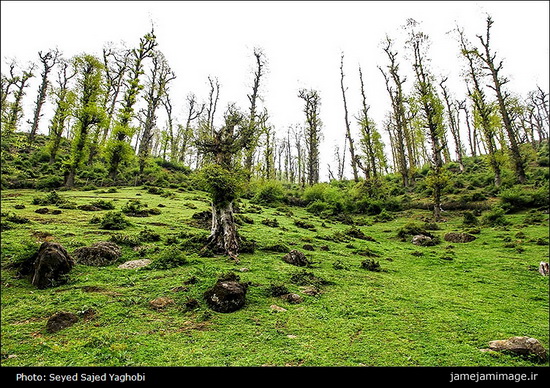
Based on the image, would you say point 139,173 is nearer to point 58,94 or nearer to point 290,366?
point 58,94

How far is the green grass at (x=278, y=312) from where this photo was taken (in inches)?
225

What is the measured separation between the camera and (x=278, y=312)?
8062 millimetres

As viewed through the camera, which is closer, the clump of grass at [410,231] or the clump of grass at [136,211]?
the clump of grass at [136,211]

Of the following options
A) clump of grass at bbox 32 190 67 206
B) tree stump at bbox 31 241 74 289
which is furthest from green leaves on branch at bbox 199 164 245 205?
clump of grass at bbox 32 190 67 206

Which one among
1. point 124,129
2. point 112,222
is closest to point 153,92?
point 124,129

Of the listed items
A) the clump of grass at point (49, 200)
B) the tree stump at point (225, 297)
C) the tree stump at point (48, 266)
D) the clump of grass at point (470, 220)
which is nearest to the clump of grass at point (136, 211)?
the clump of grass at point (49, 200)

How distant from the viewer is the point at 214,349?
19.6 ft

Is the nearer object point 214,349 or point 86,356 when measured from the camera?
point 86,356

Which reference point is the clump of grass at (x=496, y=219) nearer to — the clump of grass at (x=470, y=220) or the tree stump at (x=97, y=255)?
the clump of grass at (x=470, y=220)

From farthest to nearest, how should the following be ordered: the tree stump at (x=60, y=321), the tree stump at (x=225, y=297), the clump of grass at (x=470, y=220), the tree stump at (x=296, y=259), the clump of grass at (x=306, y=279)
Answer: the clump of grass at (x=470, y=220)
the tree stump at (x=296, y=259)
the clump of grass at (x=306, y=279)
the tree stump at (x=225, y=297)
the tree stump at (x=60, y=321)

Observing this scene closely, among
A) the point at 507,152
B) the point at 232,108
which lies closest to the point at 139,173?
the point at 232,108

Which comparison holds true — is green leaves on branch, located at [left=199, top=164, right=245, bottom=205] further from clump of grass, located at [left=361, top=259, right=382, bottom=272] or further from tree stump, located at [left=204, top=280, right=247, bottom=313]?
clump of grass, located at [left=361, top=259, right=382, bottom=272]

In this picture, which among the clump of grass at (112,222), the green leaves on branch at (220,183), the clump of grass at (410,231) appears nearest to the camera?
the green leaves on branch at (220,183)

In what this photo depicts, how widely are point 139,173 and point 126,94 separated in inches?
350
